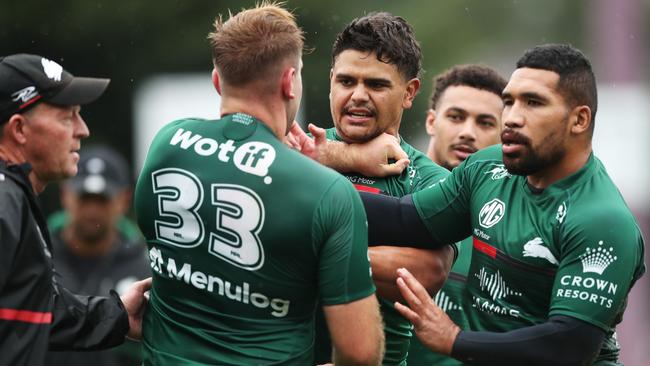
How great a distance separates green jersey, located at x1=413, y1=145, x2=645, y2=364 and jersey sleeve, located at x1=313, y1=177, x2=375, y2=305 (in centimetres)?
94

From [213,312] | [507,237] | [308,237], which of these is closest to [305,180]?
[308,237]

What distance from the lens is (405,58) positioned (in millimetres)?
6805

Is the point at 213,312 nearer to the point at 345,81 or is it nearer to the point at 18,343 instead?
the point at 18,343

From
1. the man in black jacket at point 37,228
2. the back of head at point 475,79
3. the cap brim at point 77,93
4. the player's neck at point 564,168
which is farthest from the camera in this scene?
the back of head at point 475,79

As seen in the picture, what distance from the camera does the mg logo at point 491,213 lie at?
6227 mm

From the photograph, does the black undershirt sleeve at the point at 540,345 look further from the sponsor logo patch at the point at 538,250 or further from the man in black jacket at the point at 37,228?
the man in black jacket at the point at 37,228

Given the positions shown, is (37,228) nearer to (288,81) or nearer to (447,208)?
(288,81)

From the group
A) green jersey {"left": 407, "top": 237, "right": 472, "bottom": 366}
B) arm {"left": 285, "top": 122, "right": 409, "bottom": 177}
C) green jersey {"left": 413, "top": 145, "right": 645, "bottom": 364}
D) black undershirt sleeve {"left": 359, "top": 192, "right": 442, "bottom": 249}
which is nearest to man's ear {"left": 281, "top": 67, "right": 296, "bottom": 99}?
arm {"left": 285, "top": 122, "right": 409, "bottom": 177}

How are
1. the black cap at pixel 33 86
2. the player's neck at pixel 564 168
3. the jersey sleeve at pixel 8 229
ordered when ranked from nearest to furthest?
the jersey sleeve at pixel 8 229
the black cap at pixel 33 86
the player's neck at pixel 564 168

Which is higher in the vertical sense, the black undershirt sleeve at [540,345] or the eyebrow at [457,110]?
the eyebrow at [457,110]

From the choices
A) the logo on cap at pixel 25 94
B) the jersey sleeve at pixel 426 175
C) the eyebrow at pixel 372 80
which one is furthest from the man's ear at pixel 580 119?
the logo on cap at pixel 25 94

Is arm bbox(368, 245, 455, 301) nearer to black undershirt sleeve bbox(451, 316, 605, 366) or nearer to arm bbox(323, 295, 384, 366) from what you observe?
black undershirt sleeve bbox(451, 316, 605, 366)

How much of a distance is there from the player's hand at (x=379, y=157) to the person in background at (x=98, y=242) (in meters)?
3.00

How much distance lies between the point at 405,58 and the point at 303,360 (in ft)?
6.33
